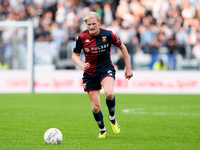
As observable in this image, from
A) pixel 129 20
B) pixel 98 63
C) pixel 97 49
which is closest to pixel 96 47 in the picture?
pixel 97 49

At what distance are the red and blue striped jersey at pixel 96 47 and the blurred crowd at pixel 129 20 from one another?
43.3ft

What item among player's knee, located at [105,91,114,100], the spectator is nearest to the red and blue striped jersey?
player's knee, located at [105,91,114,100]

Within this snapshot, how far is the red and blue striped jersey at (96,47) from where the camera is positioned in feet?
21.7

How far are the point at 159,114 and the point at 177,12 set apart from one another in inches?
512

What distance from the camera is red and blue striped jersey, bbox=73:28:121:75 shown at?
6.61 meters

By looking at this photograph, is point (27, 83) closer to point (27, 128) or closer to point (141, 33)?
point (141, 33)

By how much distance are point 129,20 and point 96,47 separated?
16392 millimetres

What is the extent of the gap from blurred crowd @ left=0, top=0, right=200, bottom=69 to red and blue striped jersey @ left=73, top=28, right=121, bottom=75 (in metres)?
13.2

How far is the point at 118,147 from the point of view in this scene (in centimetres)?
559

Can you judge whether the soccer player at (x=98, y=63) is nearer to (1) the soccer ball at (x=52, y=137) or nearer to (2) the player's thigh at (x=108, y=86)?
(2) the player's thigh at (x=108, y=86)

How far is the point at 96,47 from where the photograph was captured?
661 cm

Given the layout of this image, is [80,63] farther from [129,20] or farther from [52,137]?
[129,20]

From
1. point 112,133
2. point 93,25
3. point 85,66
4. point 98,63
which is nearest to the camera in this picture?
point 85,66

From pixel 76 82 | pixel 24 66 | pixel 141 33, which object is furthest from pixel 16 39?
pixel 141 33
